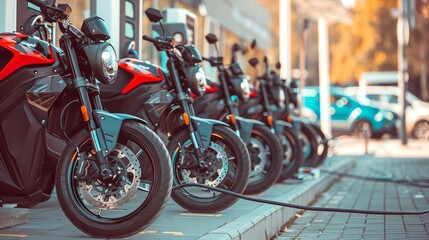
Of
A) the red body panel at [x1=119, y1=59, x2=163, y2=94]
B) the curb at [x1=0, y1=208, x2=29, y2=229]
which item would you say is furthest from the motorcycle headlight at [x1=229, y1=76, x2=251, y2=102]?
the curb at [x1=0, y1=208, x2=29, y2=229]

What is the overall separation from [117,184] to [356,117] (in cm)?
2574

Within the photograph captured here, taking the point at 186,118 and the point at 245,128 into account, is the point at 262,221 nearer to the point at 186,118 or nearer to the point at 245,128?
the point at 186,118

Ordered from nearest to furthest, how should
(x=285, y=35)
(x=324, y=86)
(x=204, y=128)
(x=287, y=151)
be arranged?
(x=204, y=128)
(x=287, y=151)
(x=285, y=35)
(x=324, y=86)

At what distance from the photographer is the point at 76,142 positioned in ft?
16.9

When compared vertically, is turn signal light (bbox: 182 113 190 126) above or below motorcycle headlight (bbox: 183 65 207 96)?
below

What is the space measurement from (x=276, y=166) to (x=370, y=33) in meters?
39.2

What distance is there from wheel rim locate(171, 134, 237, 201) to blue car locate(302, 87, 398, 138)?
23529mm

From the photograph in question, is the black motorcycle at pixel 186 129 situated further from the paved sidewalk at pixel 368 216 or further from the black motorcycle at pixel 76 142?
the black motorcycle at pixel 76 142

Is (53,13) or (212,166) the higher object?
(53,13)

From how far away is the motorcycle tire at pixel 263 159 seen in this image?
836 cm

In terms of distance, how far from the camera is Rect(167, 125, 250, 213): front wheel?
6660 mm

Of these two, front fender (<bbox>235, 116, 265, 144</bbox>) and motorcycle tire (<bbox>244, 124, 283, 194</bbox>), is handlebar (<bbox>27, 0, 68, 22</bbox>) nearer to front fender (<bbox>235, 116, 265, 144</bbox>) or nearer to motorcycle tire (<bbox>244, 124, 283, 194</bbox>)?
→ front fender (<bbox>235, 116, 265, 144</bbox>)

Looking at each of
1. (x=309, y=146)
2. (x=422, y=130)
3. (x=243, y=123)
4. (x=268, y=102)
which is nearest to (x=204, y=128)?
(x=243, y=123)

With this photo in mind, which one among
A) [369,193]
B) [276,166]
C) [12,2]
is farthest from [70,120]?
[369,193]
